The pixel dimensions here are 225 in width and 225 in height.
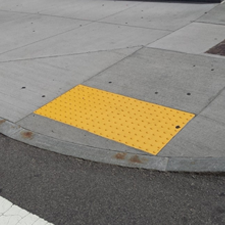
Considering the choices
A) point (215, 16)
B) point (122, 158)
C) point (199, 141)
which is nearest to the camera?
point (122, 158)

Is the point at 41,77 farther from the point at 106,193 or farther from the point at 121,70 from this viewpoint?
the point at 106,193

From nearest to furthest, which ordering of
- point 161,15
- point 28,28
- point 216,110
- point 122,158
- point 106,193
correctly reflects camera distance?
1. point 106,193
2. point 122,158
3. point 216,110
4. point 28,28
5. point 161,15

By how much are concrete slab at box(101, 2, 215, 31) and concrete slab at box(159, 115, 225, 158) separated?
3962 millimetres

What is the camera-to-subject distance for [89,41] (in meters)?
7.44

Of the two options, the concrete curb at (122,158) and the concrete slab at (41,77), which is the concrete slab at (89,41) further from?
the concrete curb at (122,158)

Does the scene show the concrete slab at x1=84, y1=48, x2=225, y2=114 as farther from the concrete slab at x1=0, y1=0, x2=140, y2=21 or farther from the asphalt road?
the concrete slab at x1=0, y1=0, x2=140, y2=21

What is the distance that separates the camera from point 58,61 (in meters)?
6.55

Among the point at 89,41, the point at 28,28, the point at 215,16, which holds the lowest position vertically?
the point at 28,28

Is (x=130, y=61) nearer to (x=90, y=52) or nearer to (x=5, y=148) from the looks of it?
(x=90, y=52)

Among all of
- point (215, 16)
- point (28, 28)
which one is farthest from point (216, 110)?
point (28, 28)

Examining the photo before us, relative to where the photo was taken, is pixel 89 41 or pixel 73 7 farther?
pixel 73 7

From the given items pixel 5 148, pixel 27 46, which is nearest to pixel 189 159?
pixel 5 148

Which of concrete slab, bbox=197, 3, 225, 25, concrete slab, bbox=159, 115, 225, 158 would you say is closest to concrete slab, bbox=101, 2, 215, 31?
concrete slab, bbox=197, 3, 225, 25

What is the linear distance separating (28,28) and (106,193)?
6.21m
